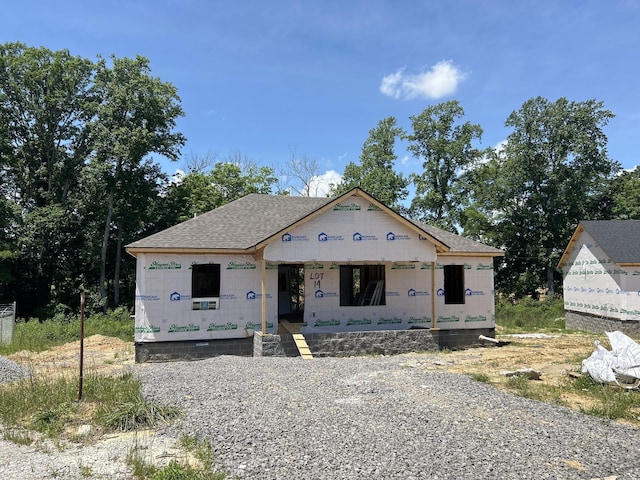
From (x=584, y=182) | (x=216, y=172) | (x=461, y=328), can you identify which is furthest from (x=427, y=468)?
(x=584, y=182)

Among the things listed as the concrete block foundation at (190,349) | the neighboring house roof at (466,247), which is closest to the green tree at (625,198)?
the neighboring house roof at (466,247)

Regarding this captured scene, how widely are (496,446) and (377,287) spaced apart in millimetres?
10430

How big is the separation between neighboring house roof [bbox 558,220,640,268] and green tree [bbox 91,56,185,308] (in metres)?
25.4

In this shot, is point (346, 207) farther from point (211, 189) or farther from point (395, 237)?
point (211, 189)

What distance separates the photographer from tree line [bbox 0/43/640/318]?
28453 millimetres

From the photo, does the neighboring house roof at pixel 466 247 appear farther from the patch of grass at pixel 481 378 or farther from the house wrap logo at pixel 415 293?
the patch of grass at pixel 481 378

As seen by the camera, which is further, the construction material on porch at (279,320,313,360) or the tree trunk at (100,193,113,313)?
the tree trunk at (100,193,113,313)

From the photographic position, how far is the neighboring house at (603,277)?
1998 cm

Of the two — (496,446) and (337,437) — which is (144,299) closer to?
(337,437)

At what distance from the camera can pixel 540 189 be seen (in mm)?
35125

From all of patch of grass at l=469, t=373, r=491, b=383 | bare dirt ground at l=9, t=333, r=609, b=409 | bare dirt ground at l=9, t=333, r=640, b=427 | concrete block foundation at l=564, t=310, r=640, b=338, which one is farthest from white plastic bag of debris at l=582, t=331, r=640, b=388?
concrete block foundation at l=564, t=310, r=640, b=338

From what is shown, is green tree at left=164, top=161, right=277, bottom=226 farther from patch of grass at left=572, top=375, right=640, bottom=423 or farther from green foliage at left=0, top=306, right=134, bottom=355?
patch of grass at left=572, top=375, right=640, bottom=423

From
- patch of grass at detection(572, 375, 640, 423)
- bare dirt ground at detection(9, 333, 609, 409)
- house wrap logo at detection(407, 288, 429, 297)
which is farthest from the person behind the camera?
house wrap logo at detection(407, 288, 429, 297)

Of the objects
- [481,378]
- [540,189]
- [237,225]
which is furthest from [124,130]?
[540,189]
